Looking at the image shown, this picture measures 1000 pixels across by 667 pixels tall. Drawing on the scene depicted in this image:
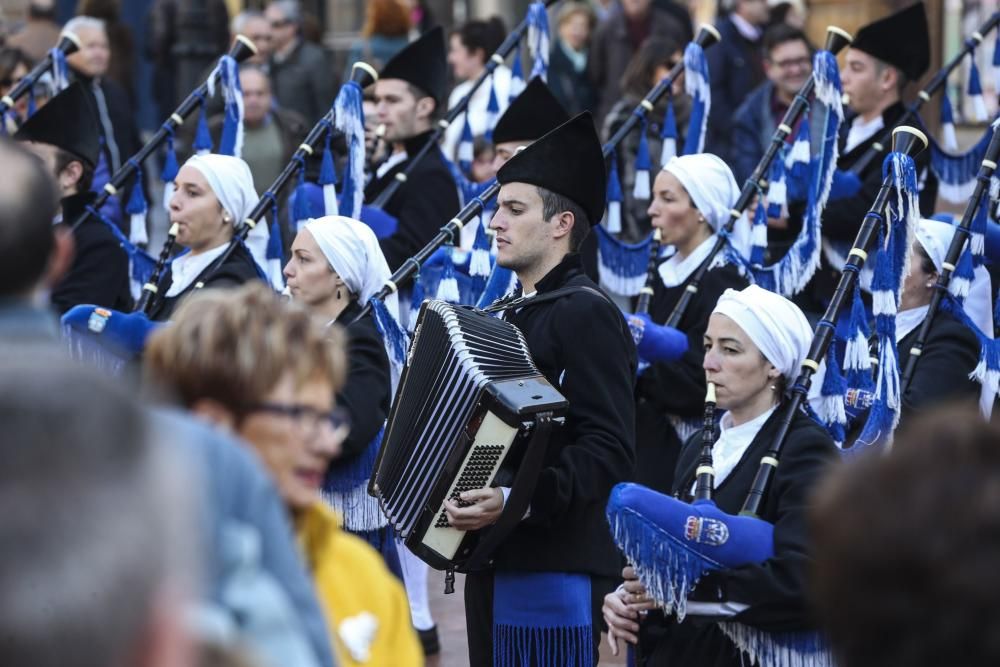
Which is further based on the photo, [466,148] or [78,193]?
[466,148]

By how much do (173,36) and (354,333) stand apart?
782cm

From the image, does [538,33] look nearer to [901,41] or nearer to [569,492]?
[901,41]

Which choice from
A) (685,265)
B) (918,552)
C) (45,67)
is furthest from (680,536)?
(45,67)

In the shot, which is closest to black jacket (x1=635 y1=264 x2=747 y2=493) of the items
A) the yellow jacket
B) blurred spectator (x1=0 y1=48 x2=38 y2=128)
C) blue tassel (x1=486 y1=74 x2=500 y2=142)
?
blue tassel (x1=486 y1=74 x2=500 y2=142)

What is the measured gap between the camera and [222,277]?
570 cm

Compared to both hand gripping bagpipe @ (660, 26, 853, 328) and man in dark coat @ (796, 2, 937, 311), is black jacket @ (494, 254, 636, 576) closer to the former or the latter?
hand gripping bagpipe @ (660, 26, 853, 328)

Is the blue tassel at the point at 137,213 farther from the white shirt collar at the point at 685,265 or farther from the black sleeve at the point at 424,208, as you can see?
the white shirt collar at the point at 685,265

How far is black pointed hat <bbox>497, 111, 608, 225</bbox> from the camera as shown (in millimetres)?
4645

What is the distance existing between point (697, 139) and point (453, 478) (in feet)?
11.4

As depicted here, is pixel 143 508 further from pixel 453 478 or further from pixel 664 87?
pixel 664 87

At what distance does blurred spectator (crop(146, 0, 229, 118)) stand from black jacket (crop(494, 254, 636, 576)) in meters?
6.96

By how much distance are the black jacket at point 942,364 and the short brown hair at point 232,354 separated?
3150 mm

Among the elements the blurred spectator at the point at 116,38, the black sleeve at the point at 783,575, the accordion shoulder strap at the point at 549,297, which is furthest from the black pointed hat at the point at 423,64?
the black sleeve at the point at 783,575

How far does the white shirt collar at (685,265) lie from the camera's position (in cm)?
591
